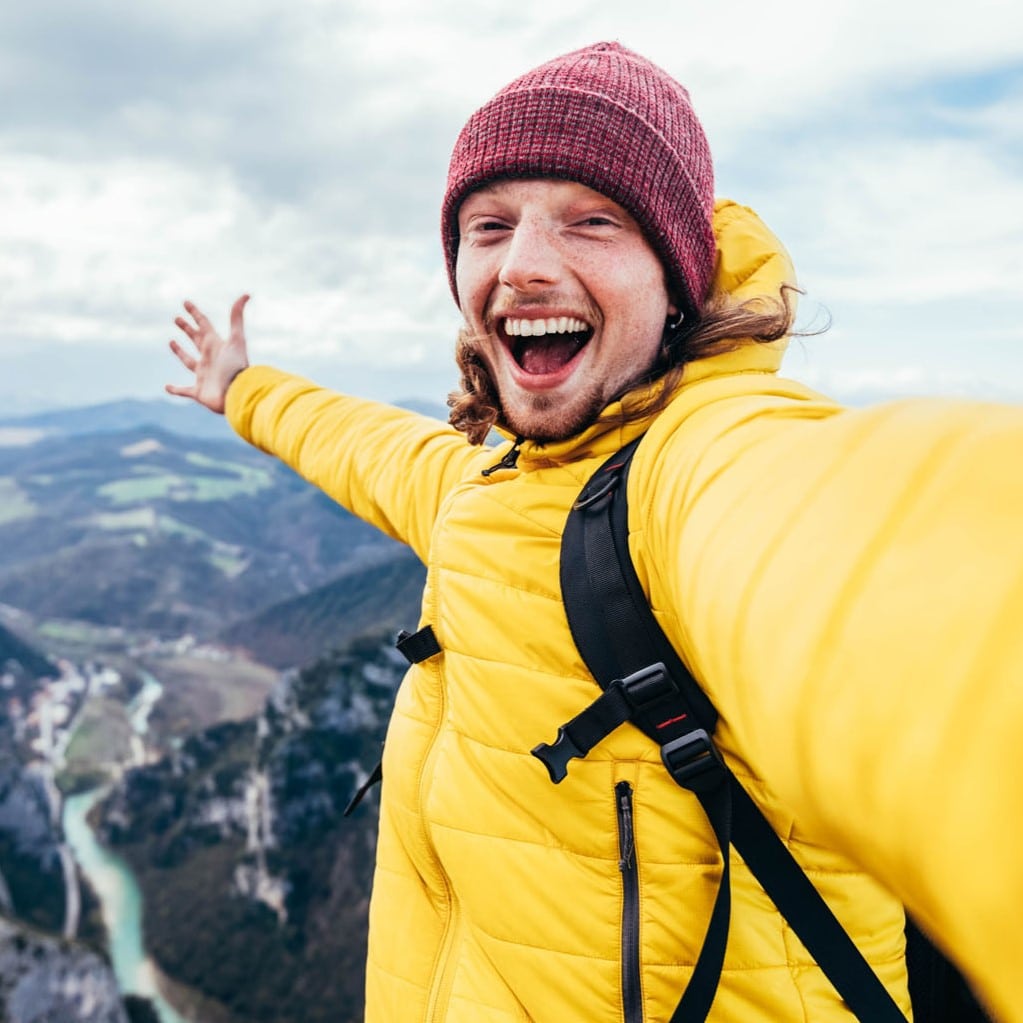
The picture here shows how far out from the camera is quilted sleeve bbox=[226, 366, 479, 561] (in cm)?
362

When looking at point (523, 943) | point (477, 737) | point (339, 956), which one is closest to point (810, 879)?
point (523, 943)

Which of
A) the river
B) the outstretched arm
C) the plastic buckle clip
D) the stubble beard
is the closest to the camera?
the plastic buckle clip

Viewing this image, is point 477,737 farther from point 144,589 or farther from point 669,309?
point 144,589

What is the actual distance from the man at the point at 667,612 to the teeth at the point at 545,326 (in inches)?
0.5

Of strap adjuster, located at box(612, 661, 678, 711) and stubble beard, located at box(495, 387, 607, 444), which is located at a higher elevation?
stubble beard, located at box(495, 387, 607, 444)

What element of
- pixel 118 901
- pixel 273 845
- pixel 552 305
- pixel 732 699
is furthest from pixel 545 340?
pixel 118 901

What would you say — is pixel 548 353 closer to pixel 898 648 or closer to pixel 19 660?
pixel 898 648

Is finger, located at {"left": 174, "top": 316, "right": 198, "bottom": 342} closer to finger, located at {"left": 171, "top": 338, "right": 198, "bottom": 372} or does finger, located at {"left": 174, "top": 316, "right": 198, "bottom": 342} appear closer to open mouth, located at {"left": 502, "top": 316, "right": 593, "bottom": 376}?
finger, located at {"left": 171, "top": 338, "right": 198, "bottom": 372}

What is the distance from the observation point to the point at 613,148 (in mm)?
2529

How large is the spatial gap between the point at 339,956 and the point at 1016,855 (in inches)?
3341

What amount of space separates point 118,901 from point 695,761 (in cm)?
10058

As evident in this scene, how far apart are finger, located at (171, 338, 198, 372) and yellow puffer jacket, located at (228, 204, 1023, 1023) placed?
2.02 m

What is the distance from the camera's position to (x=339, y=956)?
7188 centimetres

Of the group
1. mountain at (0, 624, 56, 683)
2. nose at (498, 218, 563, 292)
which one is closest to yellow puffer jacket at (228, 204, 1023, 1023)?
nose at (498, 218, 563, 292)
